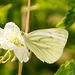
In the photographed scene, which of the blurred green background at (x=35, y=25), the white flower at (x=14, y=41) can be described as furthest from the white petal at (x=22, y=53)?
the blurred green background at (x=35, y=25)

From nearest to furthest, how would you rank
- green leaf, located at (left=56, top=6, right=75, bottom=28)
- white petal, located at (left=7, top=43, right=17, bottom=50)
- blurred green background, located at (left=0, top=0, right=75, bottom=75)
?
1. white petal, located at (left=7, top=43, right=17, bottom=50)
2. green leaf, located at (left=56, top=6, right=75, bottom=28)
3. blurred green background, located at (left=0, top=0, right=75, bottom=75)

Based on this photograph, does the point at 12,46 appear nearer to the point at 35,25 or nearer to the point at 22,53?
the point at 22,53

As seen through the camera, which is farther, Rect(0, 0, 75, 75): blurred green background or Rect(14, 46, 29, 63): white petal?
Rect(0, 0, 75, 75): blurred green background

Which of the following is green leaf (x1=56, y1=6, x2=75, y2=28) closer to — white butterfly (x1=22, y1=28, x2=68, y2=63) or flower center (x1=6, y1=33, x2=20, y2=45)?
white butterfly (x1=22, y1=28, x2=68, y2=63)

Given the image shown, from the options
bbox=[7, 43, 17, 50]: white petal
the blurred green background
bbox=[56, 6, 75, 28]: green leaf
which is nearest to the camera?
bbox=[7, 43, 17, 50]: white petal

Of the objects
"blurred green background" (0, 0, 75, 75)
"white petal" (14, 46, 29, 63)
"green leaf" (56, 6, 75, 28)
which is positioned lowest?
"blurred green background" (0, 0, 75, 75)

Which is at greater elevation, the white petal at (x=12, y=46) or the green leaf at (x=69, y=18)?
the green leaf at (x=69, y=18)

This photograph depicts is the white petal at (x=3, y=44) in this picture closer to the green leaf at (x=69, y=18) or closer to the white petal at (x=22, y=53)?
the white petal at (x=22, y=53)

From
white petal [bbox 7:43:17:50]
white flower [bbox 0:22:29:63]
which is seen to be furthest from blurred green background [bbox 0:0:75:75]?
white petal [bbox 7:43:17:50]

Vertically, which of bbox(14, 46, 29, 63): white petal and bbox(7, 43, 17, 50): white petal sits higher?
bbox(7, 43, 17, 50): white petal
